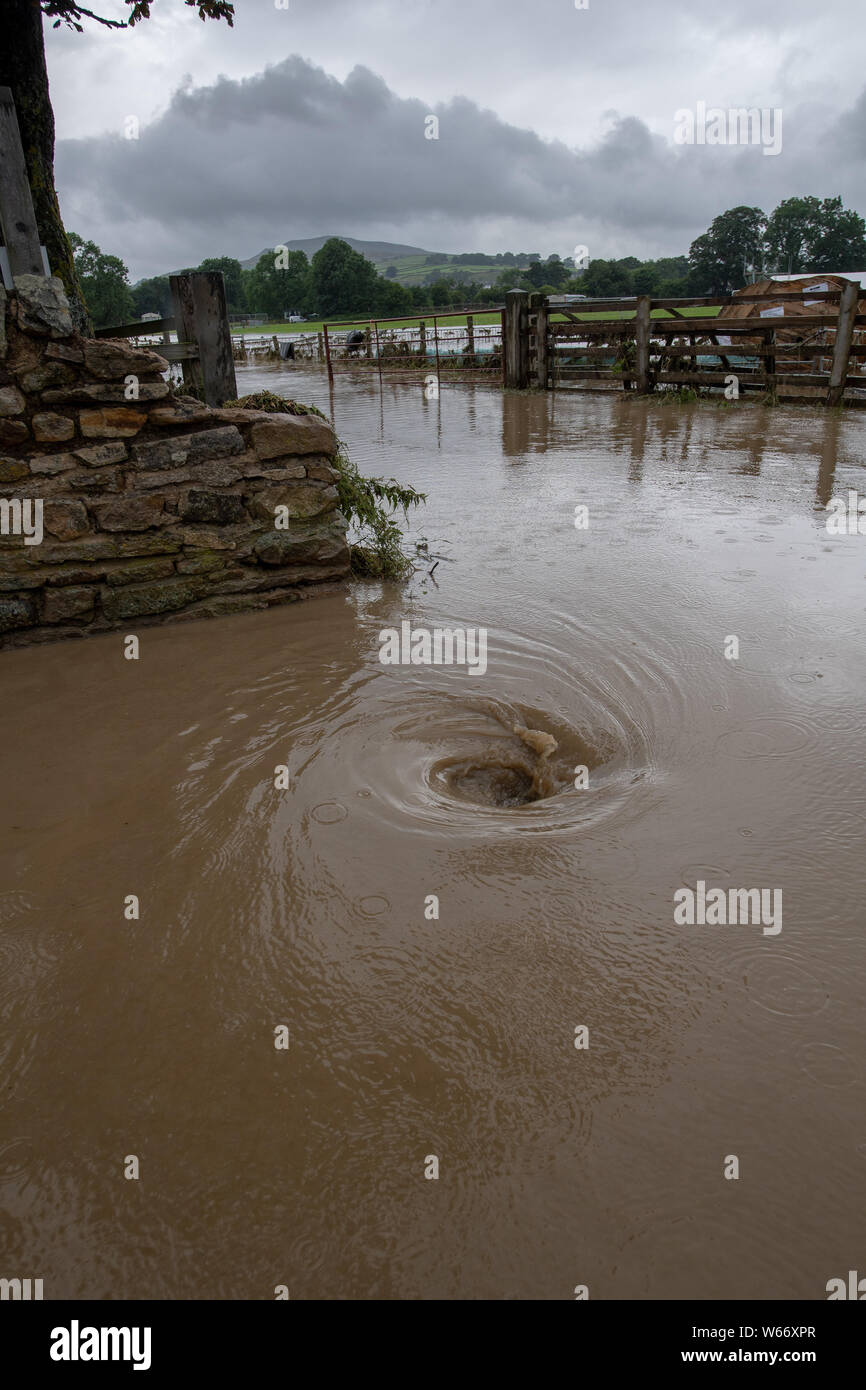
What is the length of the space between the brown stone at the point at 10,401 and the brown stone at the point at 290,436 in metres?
1.34

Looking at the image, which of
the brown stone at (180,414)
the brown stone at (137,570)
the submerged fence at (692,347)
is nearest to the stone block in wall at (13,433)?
the brown stone at (180,414)

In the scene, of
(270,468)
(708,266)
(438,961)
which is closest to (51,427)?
(270,468)

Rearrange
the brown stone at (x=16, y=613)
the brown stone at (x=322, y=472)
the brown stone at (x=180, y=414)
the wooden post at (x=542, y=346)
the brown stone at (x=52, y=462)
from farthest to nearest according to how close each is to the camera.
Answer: the wooden post at (x=542, y=346) < the brown stone at (x=322, y=472) < the brown stone at (x=180, y=414) < the brown stone at (x=16, y=613) < the brown stone at (x=52, y=462)

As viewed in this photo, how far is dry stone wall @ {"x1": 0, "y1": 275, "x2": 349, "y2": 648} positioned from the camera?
4.57 metres

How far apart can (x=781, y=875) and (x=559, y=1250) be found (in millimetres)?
1532

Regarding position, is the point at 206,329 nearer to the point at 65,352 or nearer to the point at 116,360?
the point at 116,360

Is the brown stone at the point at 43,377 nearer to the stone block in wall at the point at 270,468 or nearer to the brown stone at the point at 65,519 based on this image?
the brown stone at the point at 65,519

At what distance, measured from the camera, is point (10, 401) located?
450 centimetres

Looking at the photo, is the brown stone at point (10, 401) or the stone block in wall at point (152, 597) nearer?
the brown stone at point (10, 401)

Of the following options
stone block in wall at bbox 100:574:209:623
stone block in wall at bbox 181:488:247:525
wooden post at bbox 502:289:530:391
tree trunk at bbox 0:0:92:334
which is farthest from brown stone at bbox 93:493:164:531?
wooden post at bbox 502:289:530:391

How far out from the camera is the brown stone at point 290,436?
521 cm

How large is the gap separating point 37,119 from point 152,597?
4171mm

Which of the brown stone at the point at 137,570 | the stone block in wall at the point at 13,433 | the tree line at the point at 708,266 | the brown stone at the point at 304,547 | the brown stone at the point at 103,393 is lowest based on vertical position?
the brown stone at the point at 137,570

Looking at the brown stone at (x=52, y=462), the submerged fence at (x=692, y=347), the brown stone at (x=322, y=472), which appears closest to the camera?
the brown stone at (x=52, y=462)
